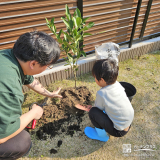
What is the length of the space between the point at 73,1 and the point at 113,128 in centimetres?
243

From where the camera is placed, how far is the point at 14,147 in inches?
67.8

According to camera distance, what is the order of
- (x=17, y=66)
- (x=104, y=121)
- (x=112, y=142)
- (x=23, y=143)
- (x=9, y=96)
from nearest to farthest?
(x=9, y=96) → (x=17, y=66) → (x=23, y=143) → (x=104, y=121) → (x=112, y=142)

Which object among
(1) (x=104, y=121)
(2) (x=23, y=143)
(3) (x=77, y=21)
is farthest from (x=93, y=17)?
(2) (x=23, y=143)

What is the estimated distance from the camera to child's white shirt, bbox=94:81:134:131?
5.81 ft

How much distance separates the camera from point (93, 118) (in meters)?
2.06

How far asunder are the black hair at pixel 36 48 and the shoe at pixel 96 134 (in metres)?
1.40

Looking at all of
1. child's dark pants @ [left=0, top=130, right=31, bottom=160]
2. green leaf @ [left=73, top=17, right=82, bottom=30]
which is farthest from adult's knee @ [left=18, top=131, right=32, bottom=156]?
green leaf @ [left=73, top=17, right=82, bottom=30]

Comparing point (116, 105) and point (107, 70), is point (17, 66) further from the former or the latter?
point (116, 105)

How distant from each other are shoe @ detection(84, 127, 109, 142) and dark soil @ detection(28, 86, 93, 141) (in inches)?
7.2

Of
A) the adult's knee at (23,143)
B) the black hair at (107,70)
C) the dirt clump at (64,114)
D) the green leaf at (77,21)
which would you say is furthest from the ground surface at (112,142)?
the green leaf at (77,21)

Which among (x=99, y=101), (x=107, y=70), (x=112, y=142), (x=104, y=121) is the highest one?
(x=107, y=70)

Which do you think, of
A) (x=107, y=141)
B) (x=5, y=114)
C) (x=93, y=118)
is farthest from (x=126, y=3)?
(x=5, y=114)

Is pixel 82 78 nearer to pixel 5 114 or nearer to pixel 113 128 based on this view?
pixel 113 128

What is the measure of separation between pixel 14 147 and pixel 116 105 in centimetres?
136
